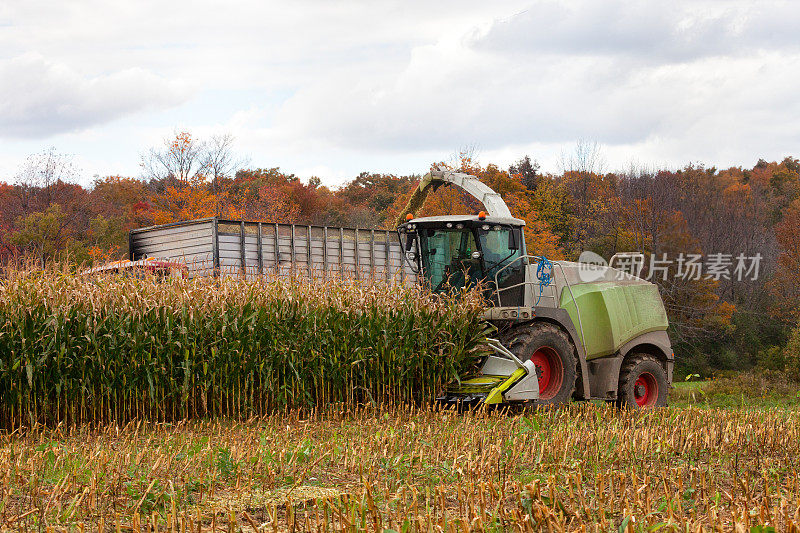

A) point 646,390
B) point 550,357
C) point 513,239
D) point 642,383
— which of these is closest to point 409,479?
point 550,357

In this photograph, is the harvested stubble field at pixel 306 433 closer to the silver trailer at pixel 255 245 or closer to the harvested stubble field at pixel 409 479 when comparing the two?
the harvested stubble field at pixel 409 479

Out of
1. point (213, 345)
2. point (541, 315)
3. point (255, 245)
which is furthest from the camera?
point (255, 245)

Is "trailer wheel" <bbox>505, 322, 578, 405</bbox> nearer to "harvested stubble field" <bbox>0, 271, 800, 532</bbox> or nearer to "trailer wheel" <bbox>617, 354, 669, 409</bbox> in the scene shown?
"harvested stubble field" <bbox>0, 271, 800, 532</bbox>

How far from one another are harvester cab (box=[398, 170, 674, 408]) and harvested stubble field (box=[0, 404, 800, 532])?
184cm

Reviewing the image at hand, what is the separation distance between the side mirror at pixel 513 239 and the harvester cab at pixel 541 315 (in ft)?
0.05

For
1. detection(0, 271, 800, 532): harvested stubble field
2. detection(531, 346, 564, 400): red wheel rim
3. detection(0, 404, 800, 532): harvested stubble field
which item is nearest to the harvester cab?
detection(531, 346, 564, 400): red wheel rim

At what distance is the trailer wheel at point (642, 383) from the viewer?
475 inches

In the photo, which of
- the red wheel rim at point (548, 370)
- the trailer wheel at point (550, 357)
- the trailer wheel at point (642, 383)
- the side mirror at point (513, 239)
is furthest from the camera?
the trailer wheel at point (642, 383)

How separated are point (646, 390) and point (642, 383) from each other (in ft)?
0.54

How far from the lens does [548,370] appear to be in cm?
1086

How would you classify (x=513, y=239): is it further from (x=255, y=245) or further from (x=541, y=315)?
(x=255, y=245)

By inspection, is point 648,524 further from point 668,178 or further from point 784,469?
point 668,178

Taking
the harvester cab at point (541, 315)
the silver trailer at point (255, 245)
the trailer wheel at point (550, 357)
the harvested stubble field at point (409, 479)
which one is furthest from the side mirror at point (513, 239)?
the silver trailer at point (255, 245)

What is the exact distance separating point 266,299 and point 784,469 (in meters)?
6.40
